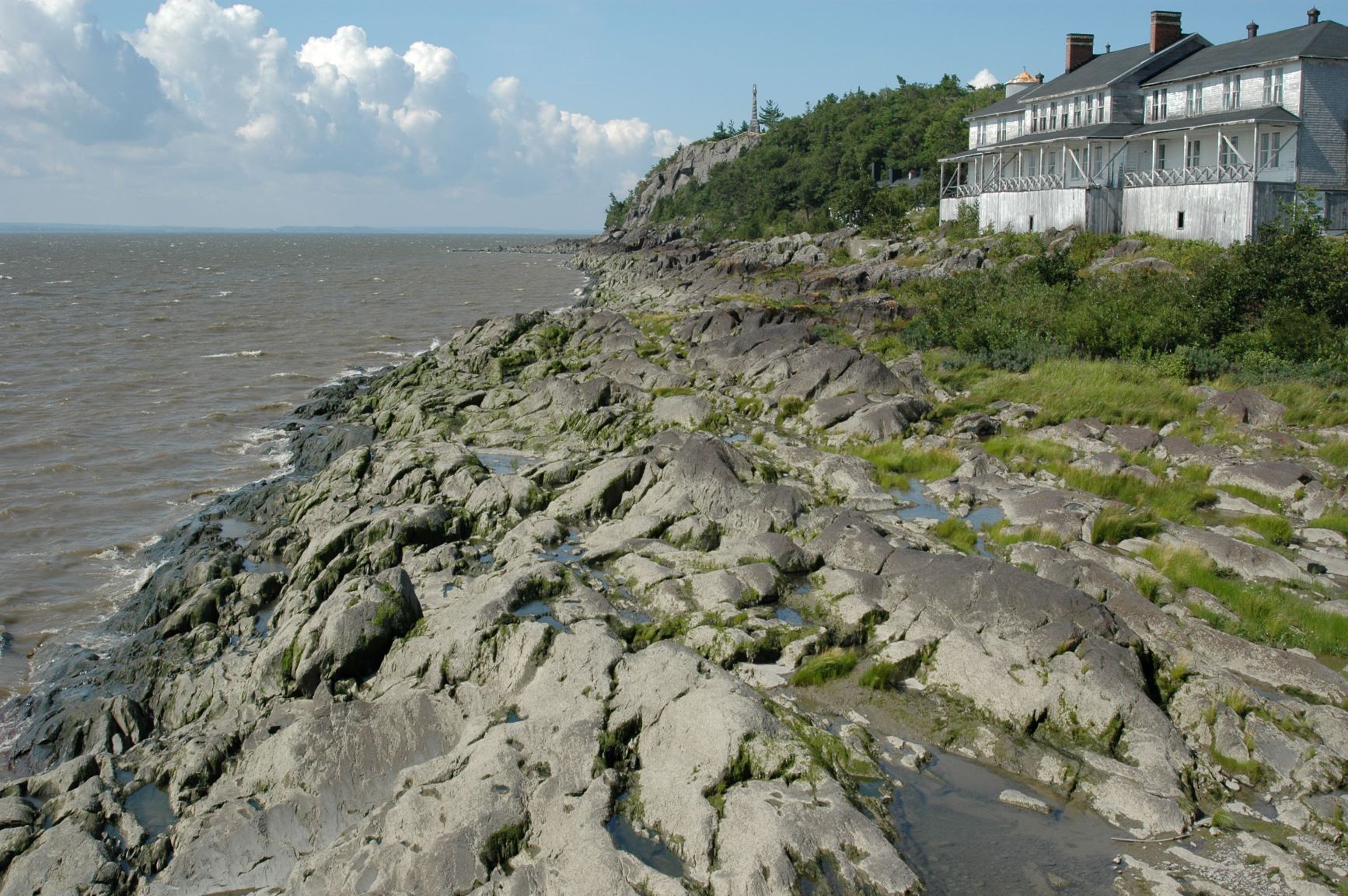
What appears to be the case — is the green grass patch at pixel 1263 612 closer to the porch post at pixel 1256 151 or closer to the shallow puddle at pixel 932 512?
the shallow puddle at pixel 932 512

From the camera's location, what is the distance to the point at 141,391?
36.0m

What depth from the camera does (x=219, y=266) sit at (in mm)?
121188

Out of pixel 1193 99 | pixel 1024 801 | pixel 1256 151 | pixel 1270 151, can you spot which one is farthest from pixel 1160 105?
pixel 1024 801

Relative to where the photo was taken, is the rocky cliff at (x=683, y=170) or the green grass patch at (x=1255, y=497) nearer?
the green grass patch at (x=1255, y=497)

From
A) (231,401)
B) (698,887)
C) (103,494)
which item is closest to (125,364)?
(231,401)

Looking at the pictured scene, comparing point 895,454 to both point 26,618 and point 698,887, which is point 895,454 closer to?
point 698,887

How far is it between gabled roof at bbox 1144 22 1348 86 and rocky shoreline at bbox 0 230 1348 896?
28.3 m

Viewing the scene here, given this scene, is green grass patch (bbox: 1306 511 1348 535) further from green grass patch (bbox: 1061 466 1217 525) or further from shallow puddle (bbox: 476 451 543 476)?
shallow puddle (bbox: 476 451 543 476)

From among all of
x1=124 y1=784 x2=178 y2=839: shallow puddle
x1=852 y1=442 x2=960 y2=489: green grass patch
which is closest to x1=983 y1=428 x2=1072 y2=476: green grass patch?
x1=852 y1=442 x2=960 y2=489: green grass patch

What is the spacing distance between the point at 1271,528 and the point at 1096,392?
7.92m

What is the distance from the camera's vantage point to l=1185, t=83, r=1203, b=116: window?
147ft

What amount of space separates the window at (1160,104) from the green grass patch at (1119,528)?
39.2 m

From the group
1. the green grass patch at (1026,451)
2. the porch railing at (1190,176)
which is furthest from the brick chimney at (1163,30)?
the green grass patch at (1026,451)

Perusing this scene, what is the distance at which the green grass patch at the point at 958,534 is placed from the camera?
49.3ft
